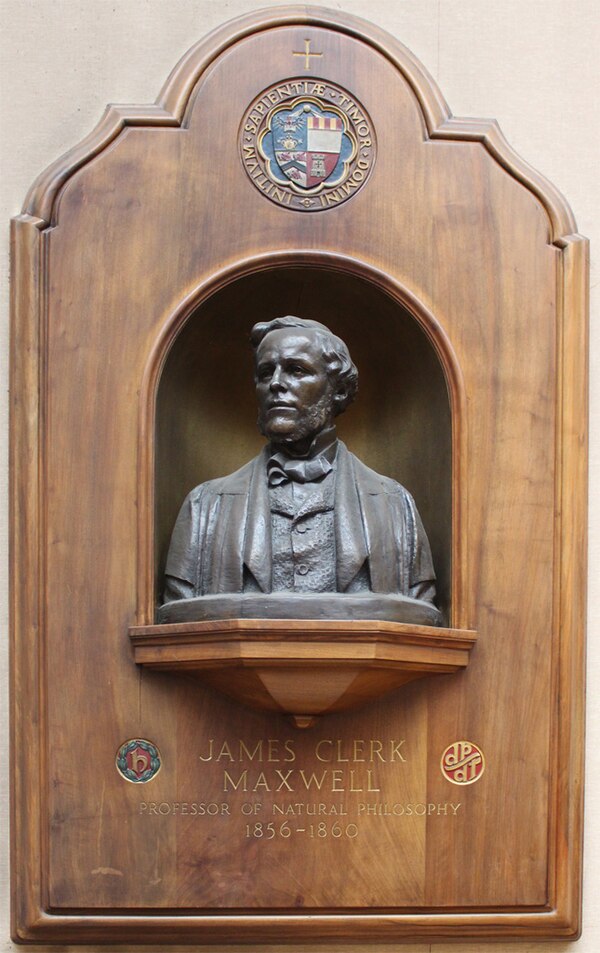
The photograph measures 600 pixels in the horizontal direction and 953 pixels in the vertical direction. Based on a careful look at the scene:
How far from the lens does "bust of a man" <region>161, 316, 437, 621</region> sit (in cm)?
425

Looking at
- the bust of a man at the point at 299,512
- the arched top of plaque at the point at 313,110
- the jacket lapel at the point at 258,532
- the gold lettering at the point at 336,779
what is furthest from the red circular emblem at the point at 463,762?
the arched top of plaque at the point at 313,110

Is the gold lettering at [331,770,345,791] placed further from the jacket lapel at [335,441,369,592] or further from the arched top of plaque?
the arched top of plaque

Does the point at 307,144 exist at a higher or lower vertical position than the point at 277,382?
higher

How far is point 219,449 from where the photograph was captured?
15.5 ft

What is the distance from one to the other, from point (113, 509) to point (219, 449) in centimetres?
54

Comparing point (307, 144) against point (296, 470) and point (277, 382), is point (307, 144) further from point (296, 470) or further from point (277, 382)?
point (296, 470)

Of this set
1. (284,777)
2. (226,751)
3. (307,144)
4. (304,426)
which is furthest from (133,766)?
(307,144)

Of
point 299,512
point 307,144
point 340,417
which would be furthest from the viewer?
point 340,417

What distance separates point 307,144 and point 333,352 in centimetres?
56

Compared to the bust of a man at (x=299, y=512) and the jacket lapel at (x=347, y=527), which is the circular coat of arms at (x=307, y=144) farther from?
the jacket lapel at (x=347, y=527)

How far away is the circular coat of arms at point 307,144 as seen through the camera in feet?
14.5

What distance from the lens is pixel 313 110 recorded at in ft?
14.6

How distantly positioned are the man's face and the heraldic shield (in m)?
0.42

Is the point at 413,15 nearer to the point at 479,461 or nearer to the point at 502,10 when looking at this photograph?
the point at 502,10
